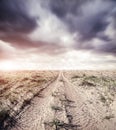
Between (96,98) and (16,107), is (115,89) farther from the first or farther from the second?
(16,107)

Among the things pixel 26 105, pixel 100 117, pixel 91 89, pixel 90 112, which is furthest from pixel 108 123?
pixel 91 89

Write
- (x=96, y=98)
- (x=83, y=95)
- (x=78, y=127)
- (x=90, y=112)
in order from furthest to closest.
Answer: (x=83, y=95) → (x=96, y=98) → (x=90, y=112) → (x=78, y=127)

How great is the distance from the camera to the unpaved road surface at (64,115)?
10.4 meters

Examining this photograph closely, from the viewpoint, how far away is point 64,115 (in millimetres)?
11969

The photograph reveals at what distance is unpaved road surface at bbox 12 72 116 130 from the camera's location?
10422 millimetres

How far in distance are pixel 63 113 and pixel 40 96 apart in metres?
4.99

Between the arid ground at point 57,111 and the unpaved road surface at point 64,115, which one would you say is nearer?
the unpaved road surface at point 64,115

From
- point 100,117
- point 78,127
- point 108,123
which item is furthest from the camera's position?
point 100,117

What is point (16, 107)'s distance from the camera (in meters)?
13.5

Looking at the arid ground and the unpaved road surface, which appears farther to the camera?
the arid ground

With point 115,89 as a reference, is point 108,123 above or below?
below

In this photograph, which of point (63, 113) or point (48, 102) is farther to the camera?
point (48, 102)

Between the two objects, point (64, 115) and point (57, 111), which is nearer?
point (64, 115)

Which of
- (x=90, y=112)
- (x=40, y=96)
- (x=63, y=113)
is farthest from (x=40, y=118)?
(x=40, y=96)
